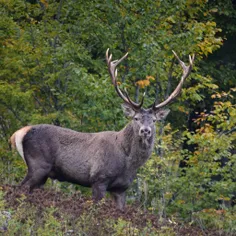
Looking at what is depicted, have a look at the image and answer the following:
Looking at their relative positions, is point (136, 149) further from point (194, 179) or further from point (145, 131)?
point (194, 179)

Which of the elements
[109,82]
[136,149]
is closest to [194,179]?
[109,82]

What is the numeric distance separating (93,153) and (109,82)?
7.12 feet

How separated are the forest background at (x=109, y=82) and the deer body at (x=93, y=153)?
140cm

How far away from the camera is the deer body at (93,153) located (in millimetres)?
11578

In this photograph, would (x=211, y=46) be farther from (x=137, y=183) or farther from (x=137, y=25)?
(x=137, y=183)

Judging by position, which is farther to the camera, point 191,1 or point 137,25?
point 191,1

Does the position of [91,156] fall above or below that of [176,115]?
above

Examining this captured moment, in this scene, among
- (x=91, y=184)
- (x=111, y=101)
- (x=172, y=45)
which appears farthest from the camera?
(x=172, y=45)

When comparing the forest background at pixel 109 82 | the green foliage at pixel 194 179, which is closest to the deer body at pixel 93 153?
the forest background at pixel 109 82

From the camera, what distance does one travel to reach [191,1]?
15.9 meters

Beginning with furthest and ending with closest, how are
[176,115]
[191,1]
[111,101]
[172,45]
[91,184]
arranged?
[176,115] < [191,1] < [172,45] < [111,101] < [91,184]

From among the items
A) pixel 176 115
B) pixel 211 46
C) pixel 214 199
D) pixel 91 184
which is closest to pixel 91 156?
pixel 91 184

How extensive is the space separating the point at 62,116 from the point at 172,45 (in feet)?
7.70

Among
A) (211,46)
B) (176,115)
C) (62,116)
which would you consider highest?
(211,46)
